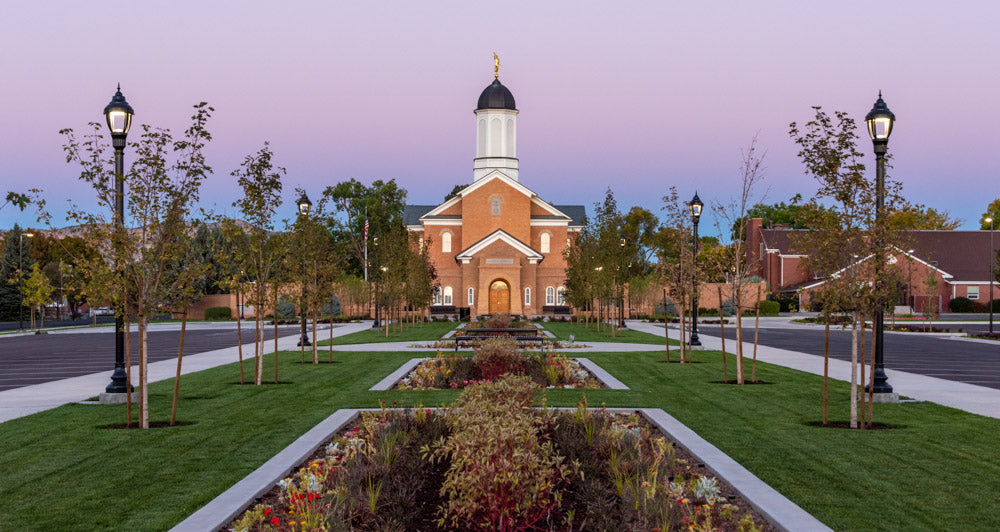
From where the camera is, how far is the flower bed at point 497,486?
19.7 feet

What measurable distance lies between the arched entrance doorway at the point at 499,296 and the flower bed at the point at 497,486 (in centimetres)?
5102

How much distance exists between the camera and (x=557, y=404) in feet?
42.5

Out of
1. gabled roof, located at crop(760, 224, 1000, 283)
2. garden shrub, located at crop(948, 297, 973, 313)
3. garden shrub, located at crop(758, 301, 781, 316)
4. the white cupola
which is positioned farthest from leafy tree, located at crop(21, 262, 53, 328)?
garden shrub, located at crop(948, 297, 973, 313)

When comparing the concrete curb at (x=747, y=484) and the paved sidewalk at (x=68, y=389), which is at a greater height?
the concrete curb at (x=747, y=484)

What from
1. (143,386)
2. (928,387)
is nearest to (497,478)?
(143,386)

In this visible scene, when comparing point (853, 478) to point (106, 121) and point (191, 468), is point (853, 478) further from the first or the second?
point (106, 121)

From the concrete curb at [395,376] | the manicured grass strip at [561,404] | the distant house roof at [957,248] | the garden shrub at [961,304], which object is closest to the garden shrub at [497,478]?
the manicured grass strip at [561,404]

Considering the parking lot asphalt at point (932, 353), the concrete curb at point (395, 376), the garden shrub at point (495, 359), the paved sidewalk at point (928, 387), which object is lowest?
the parking lot asphalt at point (932, 353)

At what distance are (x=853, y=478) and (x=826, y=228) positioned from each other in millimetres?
4340

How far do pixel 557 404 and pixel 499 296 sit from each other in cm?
4775

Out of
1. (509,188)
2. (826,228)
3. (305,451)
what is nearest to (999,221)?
(509,188)

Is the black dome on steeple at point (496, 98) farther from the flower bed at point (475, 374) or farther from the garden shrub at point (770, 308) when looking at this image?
the flower bed at point (475, 374)

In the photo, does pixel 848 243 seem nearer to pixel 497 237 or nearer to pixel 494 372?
pixel 494 372

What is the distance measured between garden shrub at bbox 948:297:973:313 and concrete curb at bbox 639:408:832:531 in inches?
2905
